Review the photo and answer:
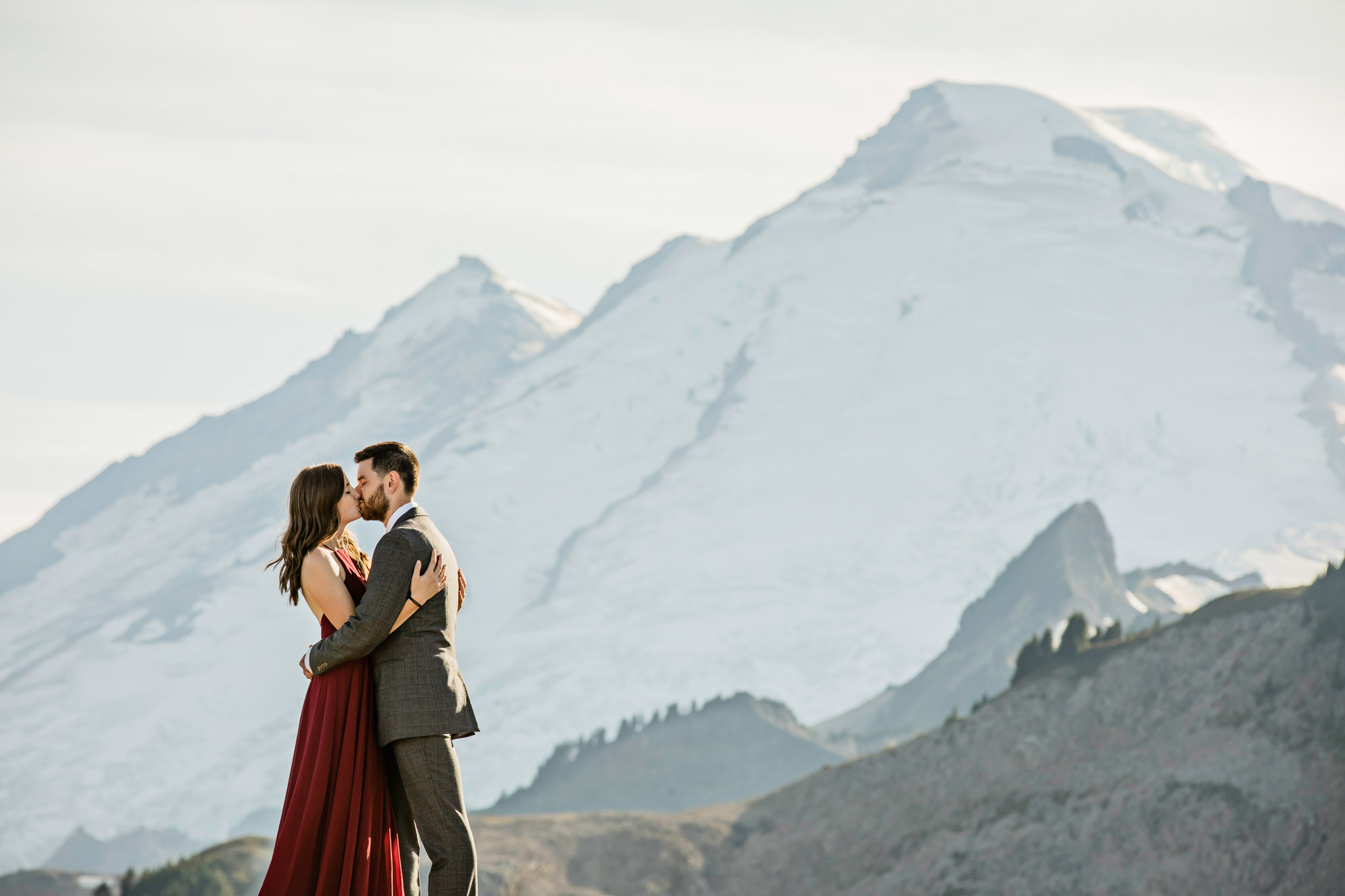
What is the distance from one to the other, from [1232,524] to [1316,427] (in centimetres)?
1562

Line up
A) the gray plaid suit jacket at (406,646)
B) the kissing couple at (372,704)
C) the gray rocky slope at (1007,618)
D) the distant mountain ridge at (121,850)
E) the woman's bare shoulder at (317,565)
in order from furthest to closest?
the distant mountain ridge at (121,850)
the gray rocky slope at (1007,618)
the woman's bare shoulder at (317,565)
the kissing couple at (372,704)
the gray plaid suit jacket at (406,646)

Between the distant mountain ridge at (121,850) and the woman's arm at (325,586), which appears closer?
the woman's arm at (325,586)

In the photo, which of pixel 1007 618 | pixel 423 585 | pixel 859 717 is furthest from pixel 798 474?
pixel 423 585

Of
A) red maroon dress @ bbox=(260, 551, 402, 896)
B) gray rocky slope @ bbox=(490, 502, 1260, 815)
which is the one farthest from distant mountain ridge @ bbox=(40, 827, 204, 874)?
red maroon dress @ bbox=(260, 551, 402, 896)

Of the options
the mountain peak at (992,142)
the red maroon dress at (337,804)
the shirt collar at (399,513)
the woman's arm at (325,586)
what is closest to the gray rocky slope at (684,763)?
the red maroon dress at (337,804)

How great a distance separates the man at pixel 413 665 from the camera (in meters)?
6.51

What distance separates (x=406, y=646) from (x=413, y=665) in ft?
0.30

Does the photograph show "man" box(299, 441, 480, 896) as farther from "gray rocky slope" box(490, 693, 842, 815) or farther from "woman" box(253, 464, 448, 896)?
"gray rocky slope" box(490, 693, 842, 815)

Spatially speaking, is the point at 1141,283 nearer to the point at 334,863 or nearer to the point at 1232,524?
the point at 1232,524

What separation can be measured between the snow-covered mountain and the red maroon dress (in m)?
70.0

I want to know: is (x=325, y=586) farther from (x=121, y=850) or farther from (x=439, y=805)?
(x=121, y=850)

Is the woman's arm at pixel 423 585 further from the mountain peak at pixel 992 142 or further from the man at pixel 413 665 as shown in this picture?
the mountain peak at pixel 992 142

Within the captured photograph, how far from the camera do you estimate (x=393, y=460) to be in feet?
22.2

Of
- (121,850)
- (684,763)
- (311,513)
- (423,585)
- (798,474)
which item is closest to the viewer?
(423,585)
